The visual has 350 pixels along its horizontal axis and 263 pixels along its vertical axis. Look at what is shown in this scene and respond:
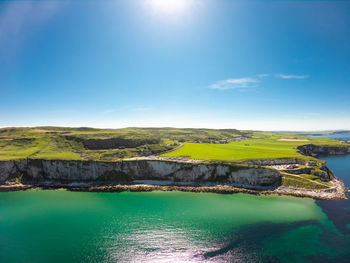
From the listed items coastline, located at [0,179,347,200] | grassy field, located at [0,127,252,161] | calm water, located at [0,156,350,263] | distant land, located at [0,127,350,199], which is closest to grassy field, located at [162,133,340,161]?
distant land, located at [0,127,350,199]

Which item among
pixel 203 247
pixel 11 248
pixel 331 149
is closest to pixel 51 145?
pixel 11 248

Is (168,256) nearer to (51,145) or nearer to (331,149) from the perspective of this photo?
(51,145)

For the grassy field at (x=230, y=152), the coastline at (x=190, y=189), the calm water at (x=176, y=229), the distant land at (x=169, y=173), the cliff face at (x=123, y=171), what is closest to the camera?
the calm water at (x=176, y=229)

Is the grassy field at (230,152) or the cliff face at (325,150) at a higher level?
the grassy field at (230,152)

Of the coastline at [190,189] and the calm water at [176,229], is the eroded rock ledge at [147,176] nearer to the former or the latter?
the coastline at [190,189]

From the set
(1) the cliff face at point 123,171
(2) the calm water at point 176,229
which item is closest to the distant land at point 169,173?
(1) the cliff face at point 123,171

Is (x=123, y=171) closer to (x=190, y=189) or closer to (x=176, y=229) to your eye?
(x=190, y=189)

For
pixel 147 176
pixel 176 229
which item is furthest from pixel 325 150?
pixel 176 229
